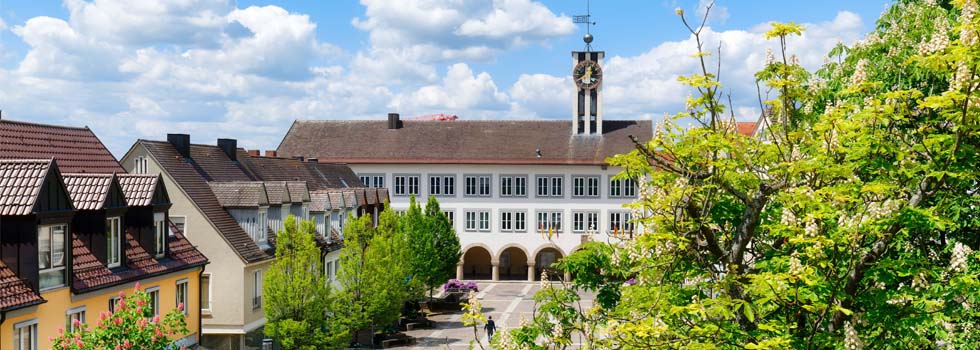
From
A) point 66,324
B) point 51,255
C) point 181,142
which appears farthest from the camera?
point 181,142

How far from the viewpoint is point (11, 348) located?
51.9ft

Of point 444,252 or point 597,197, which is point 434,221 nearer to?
point 444,252

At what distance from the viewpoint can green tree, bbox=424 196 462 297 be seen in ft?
152

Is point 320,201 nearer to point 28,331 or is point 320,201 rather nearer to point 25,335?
point 28,331

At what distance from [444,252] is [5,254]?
3147 centimetres

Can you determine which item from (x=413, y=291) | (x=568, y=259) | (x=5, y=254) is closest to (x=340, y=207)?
(x=413, y=291)

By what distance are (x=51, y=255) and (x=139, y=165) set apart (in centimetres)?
1339

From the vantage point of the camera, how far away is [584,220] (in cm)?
6031

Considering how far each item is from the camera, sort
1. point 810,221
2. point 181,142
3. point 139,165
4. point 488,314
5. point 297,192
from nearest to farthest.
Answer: point 810,221
point 139,165
point 181,142
point 297,192
point 488,314

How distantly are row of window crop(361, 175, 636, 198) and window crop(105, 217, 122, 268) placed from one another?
3959 cm

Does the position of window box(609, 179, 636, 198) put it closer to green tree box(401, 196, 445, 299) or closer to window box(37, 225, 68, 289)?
green tree box(401, 196, 445, 299)

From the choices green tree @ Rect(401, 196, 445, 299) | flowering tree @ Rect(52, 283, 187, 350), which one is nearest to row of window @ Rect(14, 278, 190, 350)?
flowering tree @ Rect(52, 283, 187, 350)

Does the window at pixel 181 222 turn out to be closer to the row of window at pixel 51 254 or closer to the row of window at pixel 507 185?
the row of window at pixel 51 254

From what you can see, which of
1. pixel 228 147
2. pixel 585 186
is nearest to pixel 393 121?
pixel 585 186
